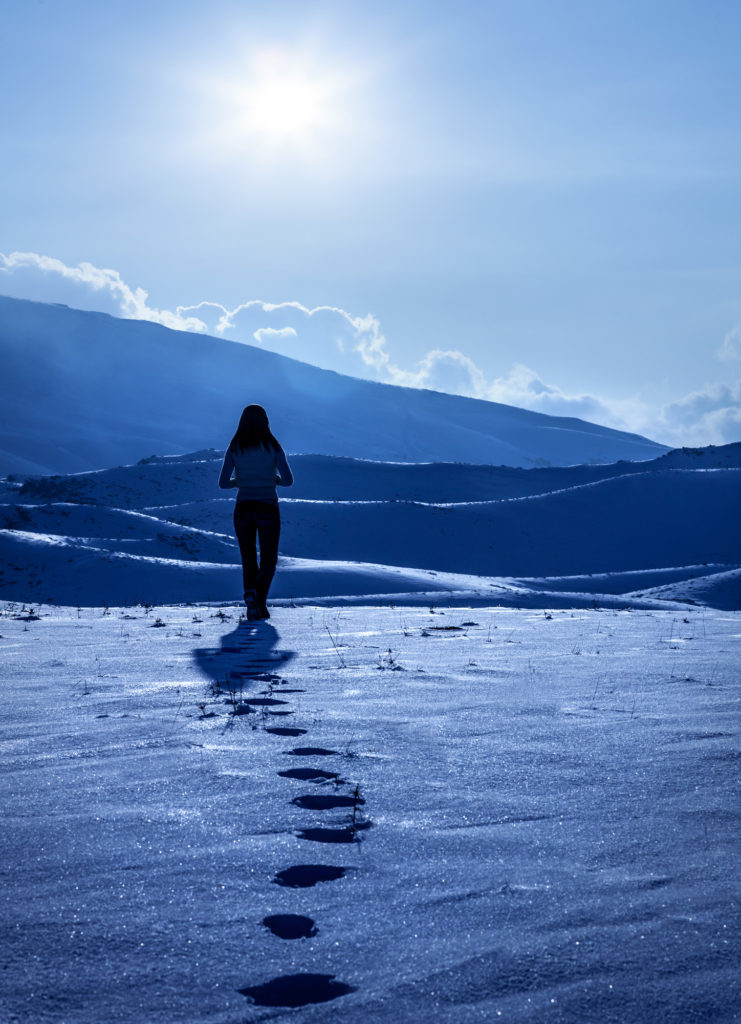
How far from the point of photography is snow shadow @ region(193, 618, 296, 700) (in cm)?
441

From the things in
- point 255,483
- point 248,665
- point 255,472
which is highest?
point 255,472

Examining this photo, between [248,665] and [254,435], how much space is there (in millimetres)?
3717

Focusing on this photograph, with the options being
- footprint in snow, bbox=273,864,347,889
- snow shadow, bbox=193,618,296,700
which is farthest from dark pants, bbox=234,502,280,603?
footprint in snow, bbox=273,864,347,889

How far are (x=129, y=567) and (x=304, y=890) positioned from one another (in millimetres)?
15212

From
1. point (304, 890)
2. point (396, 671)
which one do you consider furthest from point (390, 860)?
point (396, 671)

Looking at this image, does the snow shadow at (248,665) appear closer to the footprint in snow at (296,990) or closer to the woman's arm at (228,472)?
the woman's arm at (228,472)

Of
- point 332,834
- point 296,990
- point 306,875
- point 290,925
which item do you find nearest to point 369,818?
point 332,834

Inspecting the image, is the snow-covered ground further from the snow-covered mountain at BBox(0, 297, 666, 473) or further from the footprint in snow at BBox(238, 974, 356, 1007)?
the snow-covered mountain at BBox(0, 297, 666, 473)

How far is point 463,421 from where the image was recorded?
490 ft

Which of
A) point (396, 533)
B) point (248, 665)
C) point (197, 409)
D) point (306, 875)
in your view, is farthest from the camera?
point (197, 409)

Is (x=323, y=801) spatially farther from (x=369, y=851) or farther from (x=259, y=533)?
(x=259, y=533)

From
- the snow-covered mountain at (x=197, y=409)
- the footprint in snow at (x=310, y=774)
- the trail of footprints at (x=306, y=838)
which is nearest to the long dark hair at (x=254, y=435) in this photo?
the trail of footprints at (x=306, y=838)

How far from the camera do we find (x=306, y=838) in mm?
2395

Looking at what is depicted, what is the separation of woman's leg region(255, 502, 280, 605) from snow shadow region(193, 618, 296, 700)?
129 centimetres
